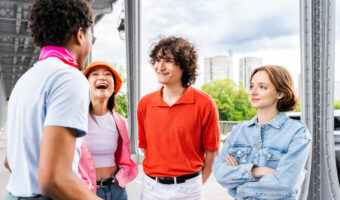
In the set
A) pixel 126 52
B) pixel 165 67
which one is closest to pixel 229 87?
pixel 126 52

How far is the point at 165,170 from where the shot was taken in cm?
167

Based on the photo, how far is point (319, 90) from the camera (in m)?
2.42

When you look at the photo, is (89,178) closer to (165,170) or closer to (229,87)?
(165,170)

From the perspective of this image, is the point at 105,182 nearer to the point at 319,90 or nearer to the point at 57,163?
the point at 57,163

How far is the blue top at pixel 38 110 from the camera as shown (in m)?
0.83

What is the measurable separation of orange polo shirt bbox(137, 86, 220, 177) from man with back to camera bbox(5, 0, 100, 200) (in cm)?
81

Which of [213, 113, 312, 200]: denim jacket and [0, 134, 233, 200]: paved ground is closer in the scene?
[213, 113, 312, 200]: denim jacket

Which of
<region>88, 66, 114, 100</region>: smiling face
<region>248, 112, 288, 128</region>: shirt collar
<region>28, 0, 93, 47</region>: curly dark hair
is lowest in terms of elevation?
<region>248, 112, 288, 128</region>: shirt collar

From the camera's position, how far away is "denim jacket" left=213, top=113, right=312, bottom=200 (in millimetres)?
1321

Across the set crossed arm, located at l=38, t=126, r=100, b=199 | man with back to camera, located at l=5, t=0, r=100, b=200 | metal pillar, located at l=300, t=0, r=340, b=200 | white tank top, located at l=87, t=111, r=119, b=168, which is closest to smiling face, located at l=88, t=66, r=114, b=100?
white tank top, located at l=87, t=111, r=119, b=168

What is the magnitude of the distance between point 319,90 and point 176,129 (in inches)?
52.8

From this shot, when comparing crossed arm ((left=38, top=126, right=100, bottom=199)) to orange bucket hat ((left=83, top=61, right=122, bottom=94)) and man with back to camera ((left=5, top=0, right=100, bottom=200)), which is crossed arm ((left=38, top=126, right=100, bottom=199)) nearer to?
man with back to camera ((left=5, top=0, right=100, bottom=200))

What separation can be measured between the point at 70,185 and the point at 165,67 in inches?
42.5

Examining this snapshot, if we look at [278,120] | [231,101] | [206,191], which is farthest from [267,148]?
[231,101]
